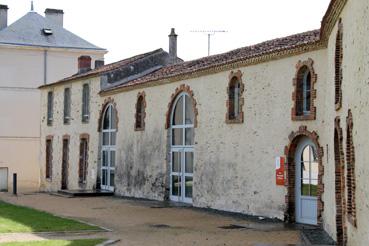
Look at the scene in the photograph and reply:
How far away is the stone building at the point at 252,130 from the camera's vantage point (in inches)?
483

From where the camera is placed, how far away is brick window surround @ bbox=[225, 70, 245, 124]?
2034 cm

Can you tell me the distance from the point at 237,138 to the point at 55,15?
90.5 ft

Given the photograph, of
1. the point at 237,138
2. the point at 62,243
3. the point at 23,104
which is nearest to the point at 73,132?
the point at 23,104

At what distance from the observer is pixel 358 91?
10930mm

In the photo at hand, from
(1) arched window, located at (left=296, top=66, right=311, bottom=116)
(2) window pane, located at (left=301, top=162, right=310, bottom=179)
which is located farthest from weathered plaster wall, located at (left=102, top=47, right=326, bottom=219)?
(2) window pane, located at (left=301, top=162, right=310, bottom=179)

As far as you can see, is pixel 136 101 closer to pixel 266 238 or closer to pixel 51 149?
pixel 51 149

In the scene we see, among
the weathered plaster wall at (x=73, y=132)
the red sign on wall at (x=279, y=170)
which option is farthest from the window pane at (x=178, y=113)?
the weathered plaster wall at (x=73, y=132)

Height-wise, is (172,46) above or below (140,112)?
above

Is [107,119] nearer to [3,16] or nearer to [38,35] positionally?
[38,35]

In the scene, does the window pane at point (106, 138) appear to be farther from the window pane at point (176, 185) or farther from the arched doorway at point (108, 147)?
the window pane at point (176, 185)

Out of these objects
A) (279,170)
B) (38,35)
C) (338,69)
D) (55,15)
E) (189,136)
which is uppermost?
(55,15)

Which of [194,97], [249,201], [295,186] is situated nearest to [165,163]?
[194,97]

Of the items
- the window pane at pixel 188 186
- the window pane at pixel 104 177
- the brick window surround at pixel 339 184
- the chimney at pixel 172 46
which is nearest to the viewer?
the brick window surround at pixel 339 184

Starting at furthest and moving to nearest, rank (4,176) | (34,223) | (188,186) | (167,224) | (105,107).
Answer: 1. (4,176)
2. (105,107)
3. (188,186)
4. (167,224)
5. (34,223)
